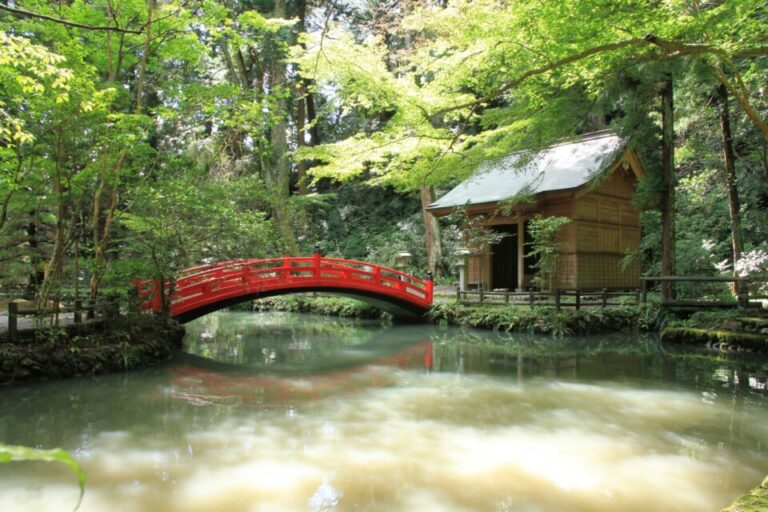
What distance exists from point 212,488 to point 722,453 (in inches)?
182

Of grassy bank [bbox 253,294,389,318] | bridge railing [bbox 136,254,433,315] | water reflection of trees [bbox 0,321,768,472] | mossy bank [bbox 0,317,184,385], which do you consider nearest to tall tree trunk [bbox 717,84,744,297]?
water reflection of trees [bbox 0,321,768,472]

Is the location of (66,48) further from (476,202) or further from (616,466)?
(476,202)

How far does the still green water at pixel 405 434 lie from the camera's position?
4.17 meters

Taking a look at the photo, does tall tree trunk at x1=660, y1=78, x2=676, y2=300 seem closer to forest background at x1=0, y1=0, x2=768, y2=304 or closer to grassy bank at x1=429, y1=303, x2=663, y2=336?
forest background at x1=0, y1=0, x2=768, y2=304

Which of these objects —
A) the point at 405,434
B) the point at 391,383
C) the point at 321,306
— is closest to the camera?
the point at 405,434

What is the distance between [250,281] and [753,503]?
10.5 meters

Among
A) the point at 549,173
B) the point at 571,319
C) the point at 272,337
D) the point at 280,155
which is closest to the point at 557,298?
the point at 571,319

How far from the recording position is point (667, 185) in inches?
488

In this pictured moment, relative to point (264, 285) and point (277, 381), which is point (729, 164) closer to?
point (277, 381)

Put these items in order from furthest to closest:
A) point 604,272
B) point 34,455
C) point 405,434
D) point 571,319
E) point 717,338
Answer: point 604,272
point 571,319
point 717,338
point 405,434
point 34,455

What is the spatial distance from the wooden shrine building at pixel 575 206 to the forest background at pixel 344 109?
1.35 m

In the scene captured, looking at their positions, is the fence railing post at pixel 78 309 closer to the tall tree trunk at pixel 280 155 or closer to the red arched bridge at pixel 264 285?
the red arched bridge at pixel 264 285

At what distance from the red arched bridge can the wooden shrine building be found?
2.88 m

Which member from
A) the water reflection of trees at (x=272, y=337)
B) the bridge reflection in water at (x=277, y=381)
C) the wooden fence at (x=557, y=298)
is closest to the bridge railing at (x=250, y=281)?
the water reflection of trees at (x=272, y=337)
